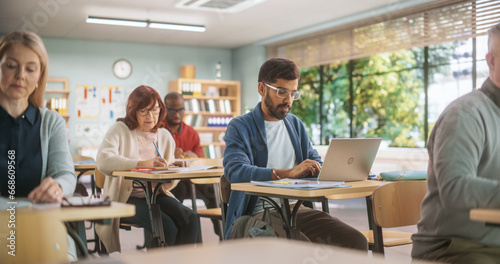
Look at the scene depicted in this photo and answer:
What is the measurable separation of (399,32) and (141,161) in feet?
17.2

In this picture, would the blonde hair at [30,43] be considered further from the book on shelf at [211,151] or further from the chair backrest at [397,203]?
the book on shelf at [211,151]

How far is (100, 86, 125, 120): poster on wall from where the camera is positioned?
9953 mm

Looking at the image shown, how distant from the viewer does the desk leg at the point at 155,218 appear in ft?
10.5

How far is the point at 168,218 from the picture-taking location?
Result: 131 inches

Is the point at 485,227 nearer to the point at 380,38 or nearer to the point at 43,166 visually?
the point at 43,166

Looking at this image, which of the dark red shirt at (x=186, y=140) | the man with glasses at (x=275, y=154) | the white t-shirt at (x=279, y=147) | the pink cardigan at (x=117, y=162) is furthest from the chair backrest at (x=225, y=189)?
the dark red shirt at (x=186, y=140)

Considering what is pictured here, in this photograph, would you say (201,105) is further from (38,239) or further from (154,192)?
(38,239)

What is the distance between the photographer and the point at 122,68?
1020cm

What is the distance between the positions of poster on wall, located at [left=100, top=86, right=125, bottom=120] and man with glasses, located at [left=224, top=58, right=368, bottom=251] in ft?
24.7

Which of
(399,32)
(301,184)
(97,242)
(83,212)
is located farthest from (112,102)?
(83,212)

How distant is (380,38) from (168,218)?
18.0 feet

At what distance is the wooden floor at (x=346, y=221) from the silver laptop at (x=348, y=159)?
827 mm

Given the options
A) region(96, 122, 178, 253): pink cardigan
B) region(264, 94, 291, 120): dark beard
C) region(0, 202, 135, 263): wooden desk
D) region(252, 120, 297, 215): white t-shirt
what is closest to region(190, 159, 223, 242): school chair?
region(96, 122, 178, 253): pink cardigan

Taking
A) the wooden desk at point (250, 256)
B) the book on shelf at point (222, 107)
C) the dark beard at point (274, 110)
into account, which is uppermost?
the book on shelf at point (222, 107)
